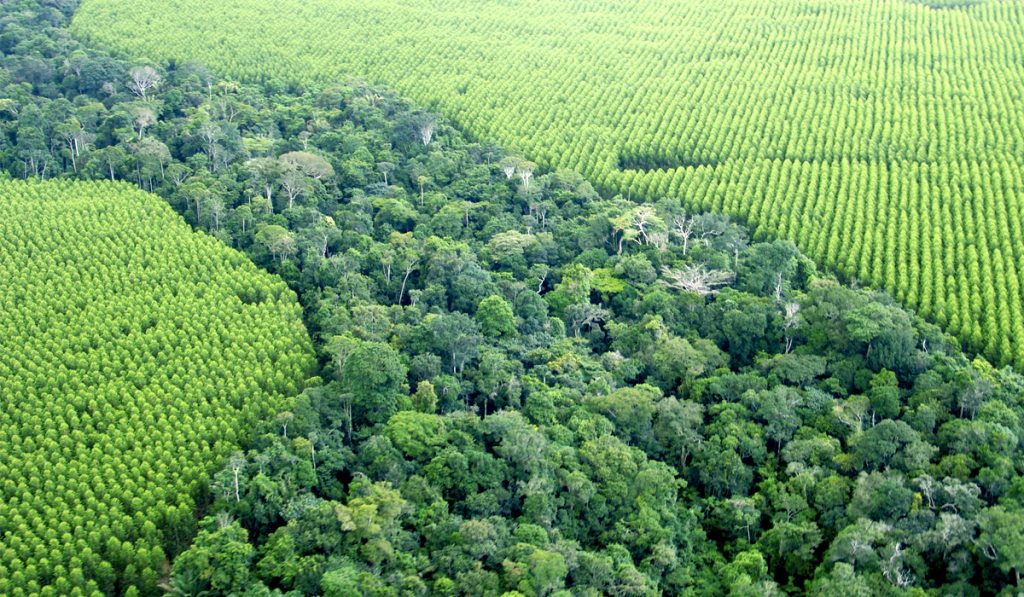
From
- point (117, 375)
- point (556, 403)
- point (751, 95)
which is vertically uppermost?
point (751, 95)

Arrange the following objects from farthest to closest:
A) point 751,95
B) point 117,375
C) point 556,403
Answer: point 751,95 → point 556,403 → point 117,375

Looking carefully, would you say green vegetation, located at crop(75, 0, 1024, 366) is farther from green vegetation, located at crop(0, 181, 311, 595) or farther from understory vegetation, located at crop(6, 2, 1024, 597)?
green vegetation, located at crop(0, 181, 311, 595)

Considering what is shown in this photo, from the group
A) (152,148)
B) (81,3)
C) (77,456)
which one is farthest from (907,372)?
(81,3)

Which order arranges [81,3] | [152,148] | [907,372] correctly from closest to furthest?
[907,372]
[152,148]
[81,3]

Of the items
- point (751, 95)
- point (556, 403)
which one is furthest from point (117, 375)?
point (751, 95)

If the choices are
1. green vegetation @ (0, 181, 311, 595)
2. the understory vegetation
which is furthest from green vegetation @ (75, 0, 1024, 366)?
green vegetation @ (0, 181, 311, 595)

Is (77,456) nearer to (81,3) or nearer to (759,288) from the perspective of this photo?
(759,288)

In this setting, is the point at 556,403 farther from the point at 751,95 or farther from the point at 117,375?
the point at 751,95
